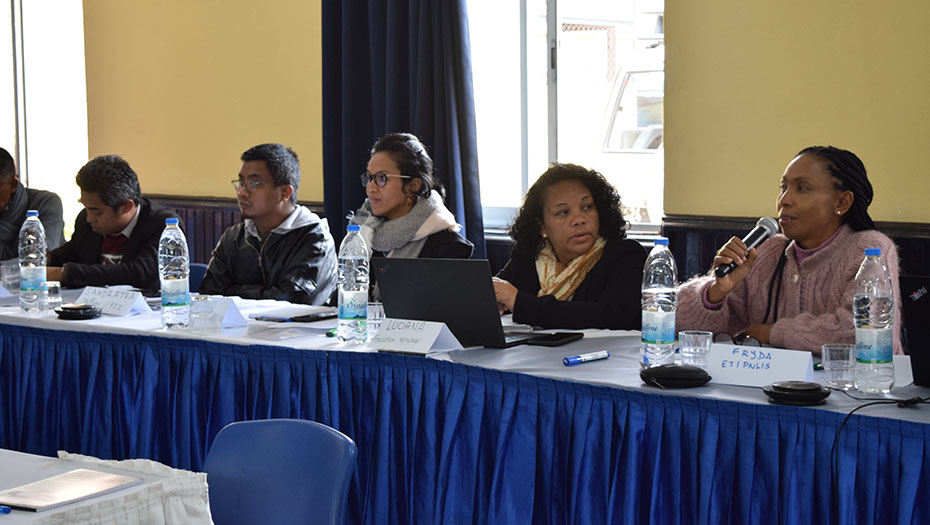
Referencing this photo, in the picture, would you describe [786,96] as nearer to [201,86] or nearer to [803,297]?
[803,297]

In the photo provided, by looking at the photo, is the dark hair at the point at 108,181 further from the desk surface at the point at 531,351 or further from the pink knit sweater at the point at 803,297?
the pink knit sweater at the point at 803,297

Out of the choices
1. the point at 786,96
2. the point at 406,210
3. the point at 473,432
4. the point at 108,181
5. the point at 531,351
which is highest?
the point at 786,96

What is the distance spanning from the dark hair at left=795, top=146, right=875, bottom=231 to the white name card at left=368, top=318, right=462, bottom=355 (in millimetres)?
1038

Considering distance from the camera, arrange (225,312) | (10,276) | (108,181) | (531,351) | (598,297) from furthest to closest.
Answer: (108,181) → (10,276) → (598,297) → (225,312) → (531,351)

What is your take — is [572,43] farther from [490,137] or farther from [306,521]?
[306,521]

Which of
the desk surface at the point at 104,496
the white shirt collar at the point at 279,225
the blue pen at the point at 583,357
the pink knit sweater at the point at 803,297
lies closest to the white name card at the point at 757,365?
the blue pen at the point at 583,357

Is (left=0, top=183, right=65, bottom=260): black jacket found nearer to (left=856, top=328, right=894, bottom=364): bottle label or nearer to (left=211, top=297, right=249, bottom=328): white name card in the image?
(left=211, top=297, right=249, bottom=328): white name card

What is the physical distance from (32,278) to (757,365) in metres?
2.31

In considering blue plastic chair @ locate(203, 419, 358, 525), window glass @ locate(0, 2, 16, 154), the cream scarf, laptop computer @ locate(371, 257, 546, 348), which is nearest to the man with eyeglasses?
the cream scarf

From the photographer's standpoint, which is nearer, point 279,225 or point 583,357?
point 583,357

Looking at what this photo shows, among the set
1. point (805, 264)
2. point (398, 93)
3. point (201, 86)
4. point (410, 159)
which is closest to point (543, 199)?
point (410, 159)

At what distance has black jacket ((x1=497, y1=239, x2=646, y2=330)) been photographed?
2.61 metres

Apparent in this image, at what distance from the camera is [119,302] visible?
2.99m

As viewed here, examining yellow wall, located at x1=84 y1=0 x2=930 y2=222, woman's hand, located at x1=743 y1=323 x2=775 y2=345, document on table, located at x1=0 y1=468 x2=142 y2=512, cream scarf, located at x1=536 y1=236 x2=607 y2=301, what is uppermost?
yellow wall, located at x1=84 y1=0 x2=930 y2=222
